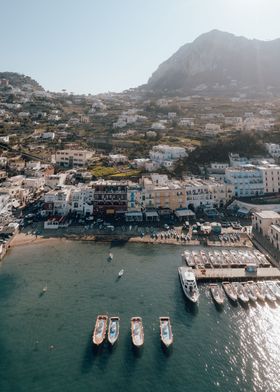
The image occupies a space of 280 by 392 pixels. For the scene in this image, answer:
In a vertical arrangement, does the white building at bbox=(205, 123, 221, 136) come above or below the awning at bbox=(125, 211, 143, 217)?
above

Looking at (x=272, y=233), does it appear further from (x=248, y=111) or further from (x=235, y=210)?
(x=248, y=111)

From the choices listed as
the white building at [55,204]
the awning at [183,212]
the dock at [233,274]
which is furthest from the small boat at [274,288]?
the white building at [55,204]

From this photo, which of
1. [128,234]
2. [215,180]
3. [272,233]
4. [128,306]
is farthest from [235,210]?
[128,306]

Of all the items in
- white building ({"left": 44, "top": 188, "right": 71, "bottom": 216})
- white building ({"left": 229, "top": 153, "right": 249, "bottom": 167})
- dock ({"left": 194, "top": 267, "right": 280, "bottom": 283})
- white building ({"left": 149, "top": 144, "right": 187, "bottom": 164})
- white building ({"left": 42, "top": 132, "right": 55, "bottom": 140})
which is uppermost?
white building ({"left": 42, "top": 132, "right": 55, "bottom": 140})

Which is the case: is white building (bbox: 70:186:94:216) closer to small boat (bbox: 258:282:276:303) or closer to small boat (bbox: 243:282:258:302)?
small boat (bbox: 243:282:258:302)

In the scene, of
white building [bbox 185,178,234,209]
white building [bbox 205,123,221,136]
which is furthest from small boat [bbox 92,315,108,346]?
white building [bbox 205,123,221,136]

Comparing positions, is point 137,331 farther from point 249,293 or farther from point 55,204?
point 55,204

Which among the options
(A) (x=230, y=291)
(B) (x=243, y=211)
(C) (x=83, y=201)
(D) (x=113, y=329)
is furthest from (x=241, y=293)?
(C) (x=83, y=201)

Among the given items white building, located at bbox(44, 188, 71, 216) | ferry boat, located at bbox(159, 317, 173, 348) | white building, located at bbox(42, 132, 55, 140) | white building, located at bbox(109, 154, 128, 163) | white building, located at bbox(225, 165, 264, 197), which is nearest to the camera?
ferry boat, located at bbox(159, 317, 173, 348)
